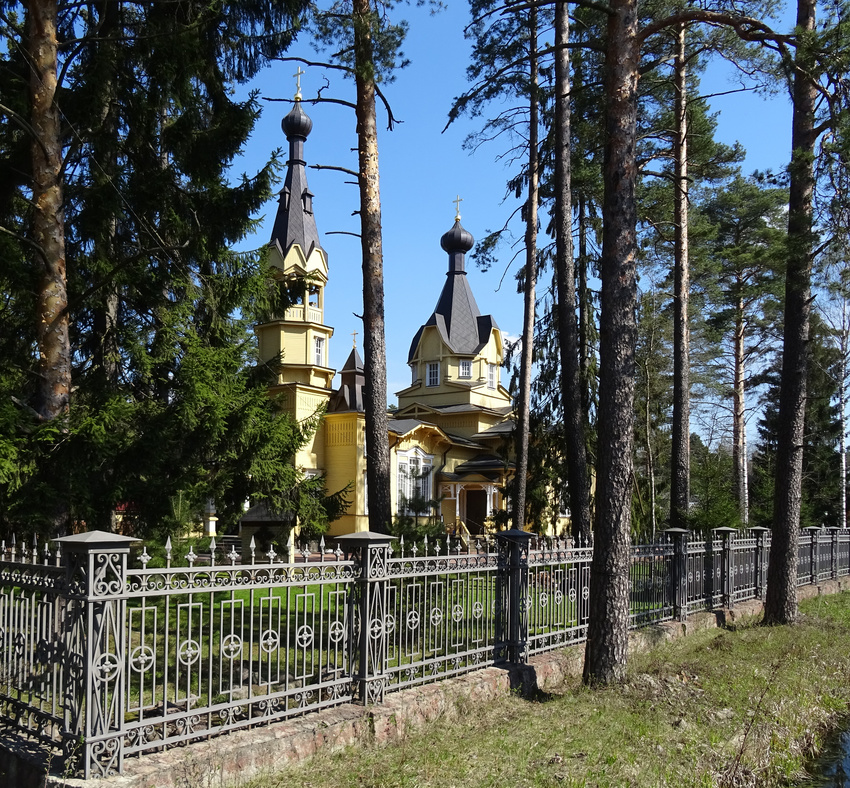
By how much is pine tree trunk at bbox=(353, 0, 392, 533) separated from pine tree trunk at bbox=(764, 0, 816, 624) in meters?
6.34

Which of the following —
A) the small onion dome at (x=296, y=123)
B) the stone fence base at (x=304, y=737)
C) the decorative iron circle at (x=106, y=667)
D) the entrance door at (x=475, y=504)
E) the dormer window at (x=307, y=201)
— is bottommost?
the entrance door at (x=475, y=504)

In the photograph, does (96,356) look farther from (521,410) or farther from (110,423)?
(521,410)

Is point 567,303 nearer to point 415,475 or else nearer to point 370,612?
point 370,612

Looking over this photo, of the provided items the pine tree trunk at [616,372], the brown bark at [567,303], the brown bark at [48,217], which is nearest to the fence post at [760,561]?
the brown bark at [567,303]

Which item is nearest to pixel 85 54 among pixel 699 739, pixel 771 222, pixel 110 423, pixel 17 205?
pixel 17 205

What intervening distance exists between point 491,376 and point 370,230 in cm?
2653

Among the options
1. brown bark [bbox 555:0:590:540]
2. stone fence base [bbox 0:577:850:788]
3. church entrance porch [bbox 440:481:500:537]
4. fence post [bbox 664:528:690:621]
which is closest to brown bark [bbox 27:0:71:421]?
stone fence base [bbox 0:577:850:788]

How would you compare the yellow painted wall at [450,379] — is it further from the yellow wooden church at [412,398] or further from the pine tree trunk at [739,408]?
the pine tree trunk at [739,408]

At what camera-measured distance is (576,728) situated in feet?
21.4

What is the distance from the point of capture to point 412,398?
124ft

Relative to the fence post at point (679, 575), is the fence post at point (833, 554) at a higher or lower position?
lower

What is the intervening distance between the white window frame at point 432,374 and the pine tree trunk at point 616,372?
94.6 ft

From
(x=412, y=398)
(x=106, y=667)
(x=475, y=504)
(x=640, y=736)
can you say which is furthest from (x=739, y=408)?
(x=106, y=667)

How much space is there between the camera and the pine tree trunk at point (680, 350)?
1623cm
